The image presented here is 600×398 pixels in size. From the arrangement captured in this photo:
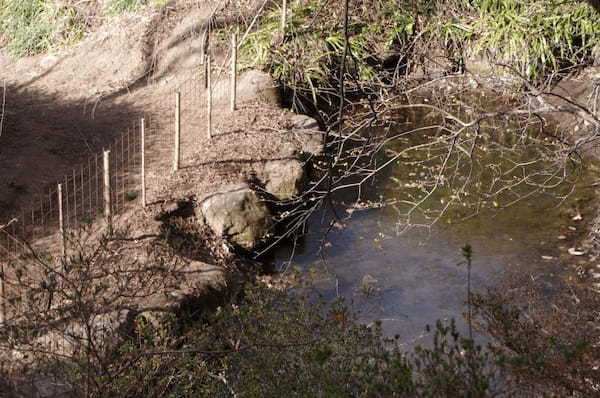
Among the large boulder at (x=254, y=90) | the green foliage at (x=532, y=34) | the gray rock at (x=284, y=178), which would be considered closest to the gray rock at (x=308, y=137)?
the gray rock at (x=284, y=178)

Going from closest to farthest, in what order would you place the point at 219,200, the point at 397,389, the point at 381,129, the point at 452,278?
the point at 397,389 < the point at 452,278 < the point at 219,200 < the point at 381,129

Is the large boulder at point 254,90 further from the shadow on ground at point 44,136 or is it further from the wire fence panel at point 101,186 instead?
Result: the shadow on ground at point 44,136

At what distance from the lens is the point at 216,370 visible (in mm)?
5102

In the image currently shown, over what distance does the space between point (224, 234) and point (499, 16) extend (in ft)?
23.4

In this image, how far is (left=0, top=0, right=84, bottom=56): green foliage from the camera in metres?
14.8

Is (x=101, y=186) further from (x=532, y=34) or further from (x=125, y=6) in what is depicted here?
(x=532, y=34)

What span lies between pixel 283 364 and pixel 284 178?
5.00 meters

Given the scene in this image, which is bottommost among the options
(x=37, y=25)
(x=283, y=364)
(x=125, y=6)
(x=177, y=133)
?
(x=283, y=364)

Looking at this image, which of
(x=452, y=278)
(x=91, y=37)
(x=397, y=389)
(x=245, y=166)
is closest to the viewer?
(x=397, y=389)

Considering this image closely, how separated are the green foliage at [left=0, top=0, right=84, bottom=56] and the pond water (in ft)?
26.5

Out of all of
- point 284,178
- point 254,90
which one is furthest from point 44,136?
point 284,178

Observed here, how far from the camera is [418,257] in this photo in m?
8.27

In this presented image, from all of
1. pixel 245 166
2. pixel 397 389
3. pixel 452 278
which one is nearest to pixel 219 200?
pixel 245 166

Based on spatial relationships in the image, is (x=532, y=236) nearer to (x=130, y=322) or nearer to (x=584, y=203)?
(x=584, y=203)
